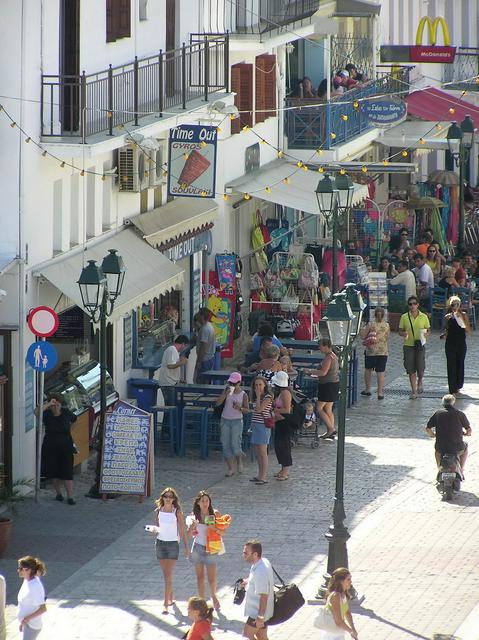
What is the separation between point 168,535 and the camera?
17.6 m

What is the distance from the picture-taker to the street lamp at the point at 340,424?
18.2 metres

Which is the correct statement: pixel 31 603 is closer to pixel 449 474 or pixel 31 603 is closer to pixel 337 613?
pixel 337 613

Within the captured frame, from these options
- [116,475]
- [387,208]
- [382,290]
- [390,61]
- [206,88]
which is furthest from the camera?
[390,61]

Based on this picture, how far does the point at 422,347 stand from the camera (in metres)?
28.4

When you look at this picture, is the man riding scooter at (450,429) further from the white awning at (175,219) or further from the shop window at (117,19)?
the shop window at (117,19)

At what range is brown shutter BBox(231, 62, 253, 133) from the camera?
1297 inches

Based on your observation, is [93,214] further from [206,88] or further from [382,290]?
[382,290]

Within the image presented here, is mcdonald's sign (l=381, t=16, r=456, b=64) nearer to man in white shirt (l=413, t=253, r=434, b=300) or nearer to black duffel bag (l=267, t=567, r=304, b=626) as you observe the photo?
man in white shirt (l=413, t=253, r=434, b=300)

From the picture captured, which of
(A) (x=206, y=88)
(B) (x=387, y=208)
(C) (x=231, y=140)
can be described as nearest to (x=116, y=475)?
(A) (x=206, y=88)

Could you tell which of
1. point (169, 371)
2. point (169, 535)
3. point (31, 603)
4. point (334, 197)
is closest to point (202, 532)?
point (169, 535)

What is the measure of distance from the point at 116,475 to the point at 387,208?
22194 mm

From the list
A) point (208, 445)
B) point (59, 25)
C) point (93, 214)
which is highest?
point (59, 25)

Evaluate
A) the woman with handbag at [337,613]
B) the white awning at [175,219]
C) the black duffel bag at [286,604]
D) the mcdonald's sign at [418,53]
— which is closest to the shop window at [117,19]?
the white awning at [175,219]

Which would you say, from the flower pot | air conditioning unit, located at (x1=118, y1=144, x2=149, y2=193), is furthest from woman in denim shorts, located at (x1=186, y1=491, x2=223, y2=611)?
air conditioning unit, located at (x1=118, y1=144, x2=149, y2=193)
